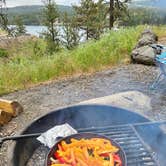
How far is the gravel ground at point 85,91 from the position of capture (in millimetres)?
4227

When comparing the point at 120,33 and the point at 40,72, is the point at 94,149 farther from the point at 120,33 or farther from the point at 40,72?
the point at 120,33

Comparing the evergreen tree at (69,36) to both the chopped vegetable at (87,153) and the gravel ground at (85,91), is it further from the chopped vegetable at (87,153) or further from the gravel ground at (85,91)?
the chopped vegetable at (87,153)

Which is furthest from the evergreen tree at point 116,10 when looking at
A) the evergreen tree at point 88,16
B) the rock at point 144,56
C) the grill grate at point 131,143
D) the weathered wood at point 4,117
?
the grill grate at point 131,143

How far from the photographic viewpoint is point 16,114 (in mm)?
4156

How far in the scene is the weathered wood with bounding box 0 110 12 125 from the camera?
3880 millimetres

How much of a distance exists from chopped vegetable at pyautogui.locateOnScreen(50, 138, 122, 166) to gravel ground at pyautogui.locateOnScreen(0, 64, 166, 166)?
1695 millimetres

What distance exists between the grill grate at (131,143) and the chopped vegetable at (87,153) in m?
0.18

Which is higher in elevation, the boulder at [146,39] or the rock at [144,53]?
the boulder at [146,39]

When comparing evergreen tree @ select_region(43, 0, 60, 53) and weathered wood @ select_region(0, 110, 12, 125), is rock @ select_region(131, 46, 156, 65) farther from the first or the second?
evergreen tree @ select_region(43, 0, 60, 53)

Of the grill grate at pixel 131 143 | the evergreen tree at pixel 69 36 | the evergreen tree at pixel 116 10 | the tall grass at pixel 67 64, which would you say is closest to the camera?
the grill grate at pixel 131 143

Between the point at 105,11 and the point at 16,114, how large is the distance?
1528 cm

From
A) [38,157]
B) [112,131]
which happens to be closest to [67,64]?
[38,157]

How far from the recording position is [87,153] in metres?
2.23

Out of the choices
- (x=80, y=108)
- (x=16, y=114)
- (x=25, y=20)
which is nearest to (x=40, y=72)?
(x=16, y=114)
